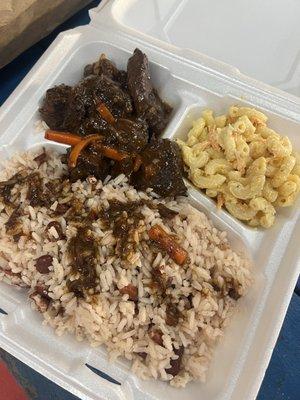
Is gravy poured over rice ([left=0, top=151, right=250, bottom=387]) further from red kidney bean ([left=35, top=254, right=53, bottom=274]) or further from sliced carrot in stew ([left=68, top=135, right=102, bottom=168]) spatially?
sliced carrot in stew ([left=68, top=135, right=102, bottom=168])

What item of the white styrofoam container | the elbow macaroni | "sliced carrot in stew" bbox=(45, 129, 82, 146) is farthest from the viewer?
"sliced carrot in stew" bbox=(45, 129, 82, 146)

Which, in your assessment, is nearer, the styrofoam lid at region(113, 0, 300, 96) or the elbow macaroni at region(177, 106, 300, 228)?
the elbow macaroni at region(177, 106, 300, 228)

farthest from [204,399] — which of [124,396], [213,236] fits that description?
[213,236]

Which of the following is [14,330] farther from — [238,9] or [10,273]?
[238,9]

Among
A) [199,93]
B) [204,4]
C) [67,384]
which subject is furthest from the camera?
[204,4]

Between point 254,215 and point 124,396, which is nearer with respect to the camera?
point 124,396

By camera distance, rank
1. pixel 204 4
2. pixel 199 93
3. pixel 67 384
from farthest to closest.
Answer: pixel 204 4 < pixel 199 93 < pixel 67 384

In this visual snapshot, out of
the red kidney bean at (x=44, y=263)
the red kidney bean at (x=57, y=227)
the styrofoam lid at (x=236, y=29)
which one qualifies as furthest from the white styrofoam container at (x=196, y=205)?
the red kidney bean at (x=57, y=227)

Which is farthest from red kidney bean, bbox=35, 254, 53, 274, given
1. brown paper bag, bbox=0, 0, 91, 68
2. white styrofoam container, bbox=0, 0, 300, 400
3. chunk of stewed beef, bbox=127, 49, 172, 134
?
brown paper bag, bbox=0, 0, 91, 68
